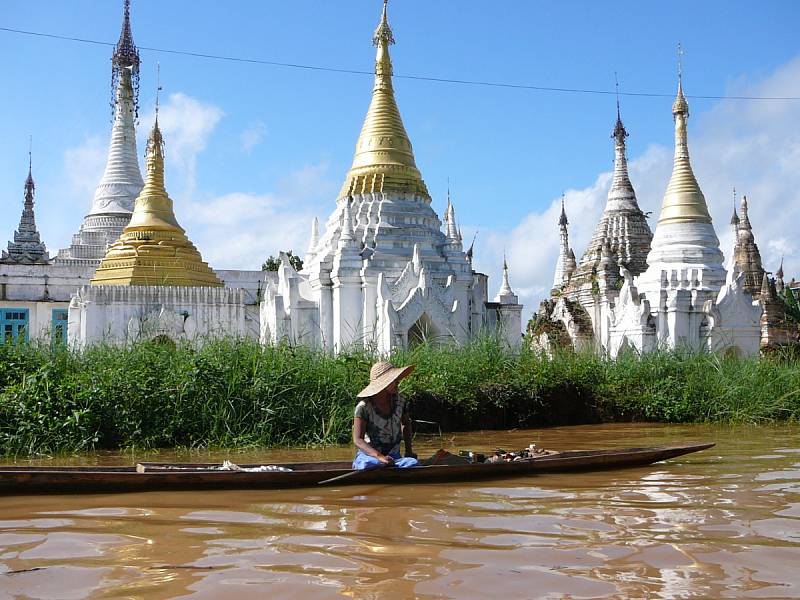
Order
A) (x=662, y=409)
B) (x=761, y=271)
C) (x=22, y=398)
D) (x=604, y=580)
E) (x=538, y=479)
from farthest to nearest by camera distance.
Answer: (x=761, y=271)
(x=662, y=409)
(x=22, y=398)
(x=538, y=479)
(x=604, y=580)

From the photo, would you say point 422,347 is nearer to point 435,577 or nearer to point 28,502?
point 28,502

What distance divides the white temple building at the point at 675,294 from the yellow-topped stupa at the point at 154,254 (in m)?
9.87

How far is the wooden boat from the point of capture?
20.9 feet

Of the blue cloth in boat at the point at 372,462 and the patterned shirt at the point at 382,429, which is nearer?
the blue cloth in boat at the point at 372,462

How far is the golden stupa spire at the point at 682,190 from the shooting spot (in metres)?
25.8

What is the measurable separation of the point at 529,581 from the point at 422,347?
404 inches

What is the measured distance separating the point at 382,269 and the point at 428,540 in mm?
16162

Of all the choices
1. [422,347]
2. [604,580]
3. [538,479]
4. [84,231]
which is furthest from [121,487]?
[84,231]

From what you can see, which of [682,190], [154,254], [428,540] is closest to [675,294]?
[682,190]

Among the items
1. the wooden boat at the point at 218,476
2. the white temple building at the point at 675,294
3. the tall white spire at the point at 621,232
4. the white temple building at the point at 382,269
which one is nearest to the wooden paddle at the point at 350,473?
the wooden boat at the point at 218,476

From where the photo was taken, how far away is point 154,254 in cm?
2416

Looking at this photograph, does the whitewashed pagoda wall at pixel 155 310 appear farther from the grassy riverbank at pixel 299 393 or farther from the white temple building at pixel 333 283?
the grassy riverbank at pixel 299 393

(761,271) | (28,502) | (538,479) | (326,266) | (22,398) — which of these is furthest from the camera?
(761,271)

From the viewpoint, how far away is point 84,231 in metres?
33.2
